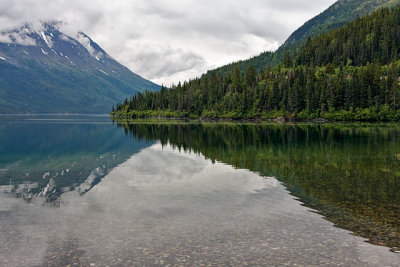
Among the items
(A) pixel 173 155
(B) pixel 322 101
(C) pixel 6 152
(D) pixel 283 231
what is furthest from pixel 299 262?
(B) pixel 322 101

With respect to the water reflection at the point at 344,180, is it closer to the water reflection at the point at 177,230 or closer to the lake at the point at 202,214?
the lake at the point at 202,214

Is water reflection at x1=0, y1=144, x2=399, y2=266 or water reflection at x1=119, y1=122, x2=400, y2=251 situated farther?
water reflection at x1=119, y1=122, x2=400, y2=251

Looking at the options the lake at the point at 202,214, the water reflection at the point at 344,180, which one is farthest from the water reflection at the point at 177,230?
the water reflection at the point at 344,180

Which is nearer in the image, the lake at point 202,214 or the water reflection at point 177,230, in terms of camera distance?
the water reflection at point 177,230

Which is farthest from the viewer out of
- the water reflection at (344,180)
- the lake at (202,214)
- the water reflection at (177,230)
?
the water reflection at (344,180)

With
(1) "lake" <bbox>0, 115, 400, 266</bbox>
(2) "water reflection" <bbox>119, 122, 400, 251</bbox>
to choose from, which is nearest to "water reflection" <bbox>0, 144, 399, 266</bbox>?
(1) "lake" <bbox>0, 115, 400, 266</bbox>

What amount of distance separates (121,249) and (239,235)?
17.8 ft

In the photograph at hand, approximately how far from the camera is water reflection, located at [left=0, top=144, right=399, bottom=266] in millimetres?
12781

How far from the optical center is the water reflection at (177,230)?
12.8 metres

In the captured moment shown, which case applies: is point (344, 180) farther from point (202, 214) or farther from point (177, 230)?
point (177, 230)

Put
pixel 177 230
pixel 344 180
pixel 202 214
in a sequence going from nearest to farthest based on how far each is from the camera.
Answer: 1. pixel 177 230
2. pixel 202 214
3. pixel 344 180

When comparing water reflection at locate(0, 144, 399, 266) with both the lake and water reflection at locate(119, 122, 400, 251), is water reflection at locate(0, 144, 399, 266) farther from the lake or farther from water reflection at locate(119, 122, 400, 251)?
water reflection at locate(119, 122, 400, 251)

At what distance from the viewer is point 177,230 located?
15.9m

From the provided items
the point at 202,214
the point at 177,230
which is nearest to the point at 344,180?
the point at 202,214
